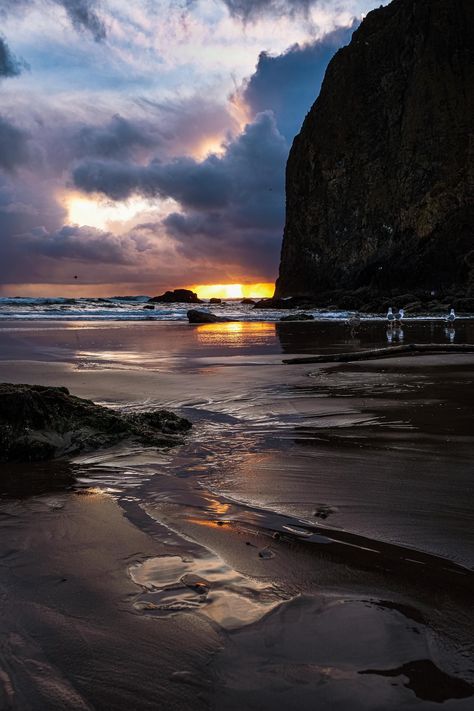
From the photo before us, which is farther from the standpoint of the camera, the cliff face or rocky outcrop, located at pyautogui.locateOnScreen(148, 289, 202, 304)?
rocky outcrop, located at pyautogui.locateOnScreen(148, 289, 202, 304)

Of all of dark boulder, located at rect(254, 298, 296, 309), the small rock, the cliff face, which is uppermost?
the cliff face

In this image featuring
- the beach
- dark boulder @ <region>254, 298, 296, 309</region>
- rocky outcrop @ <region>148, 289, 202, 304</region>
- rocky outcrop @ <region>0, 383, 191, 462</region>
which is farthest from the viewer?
rocky outcrop @ <region>148, 289, 202, 304</region>

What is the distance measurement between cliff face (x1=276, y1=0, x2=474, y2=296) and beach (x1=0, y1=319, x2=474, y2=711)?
124 feet

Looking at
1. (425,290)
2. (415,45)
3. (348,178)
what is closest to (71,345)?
(425,290)

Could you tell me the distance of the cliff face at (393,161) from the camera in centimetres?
4303

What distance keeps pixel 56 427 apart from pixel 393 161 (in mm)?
49401

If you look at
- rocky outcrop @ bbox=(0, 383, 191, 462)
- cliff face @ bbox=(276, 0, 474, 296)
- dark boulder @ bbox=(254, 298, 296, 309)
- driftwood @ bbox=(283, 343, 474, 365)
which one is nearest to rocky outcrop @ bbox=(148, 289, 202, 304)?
cliff face @ bbox=(276, 0, 474, 296)

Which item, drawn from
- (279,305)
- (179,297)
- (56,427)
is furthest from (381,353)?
(179,297)

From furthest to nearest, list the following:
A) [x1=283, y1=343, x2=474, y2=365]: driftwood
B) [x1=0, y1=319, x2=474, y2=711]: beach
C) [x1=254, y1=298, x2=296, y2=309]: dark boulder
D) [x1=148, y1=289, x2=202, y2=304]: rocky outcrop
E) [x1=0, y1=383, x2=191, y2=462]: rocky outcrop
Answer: [x1=148, y1=289, x2=202, y2=304]: rocky outcrop → [x1=254, y1=298, x2=296, y2=309]: dark boulder → [x1=283, y1=343, x2=474, y2=365]: driftwood → [x1=0, y1=383, x2=191, y2=462]: rocky outcrop → [x1=0, y1=319, x2=474, y2=711]: beach

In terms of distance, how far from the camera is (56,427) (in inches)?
151

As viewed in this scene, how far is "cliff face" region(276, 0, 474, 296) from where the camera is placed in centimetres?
4303

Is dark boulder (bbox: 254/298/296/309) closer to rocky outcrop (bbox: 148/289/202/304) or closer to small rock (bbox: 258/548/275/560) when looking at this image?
rocky outcrop (bbox: 148/289/202/304)

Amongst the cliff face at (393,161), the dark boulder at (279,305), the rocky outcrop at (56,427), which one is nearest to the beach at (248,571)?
the rocky outcrop at (56,427)

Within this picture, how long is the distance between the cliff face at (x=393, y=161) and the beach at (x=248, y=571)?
3783 cm
